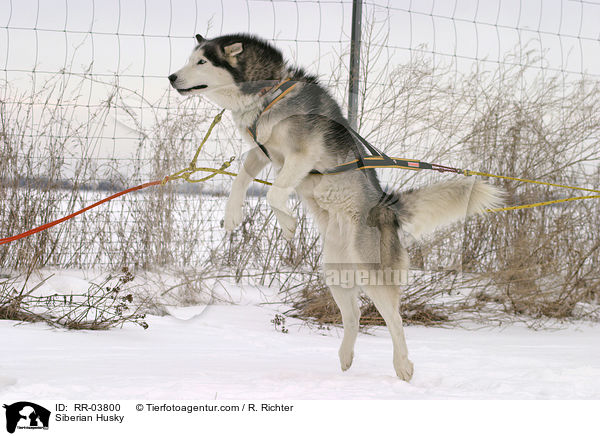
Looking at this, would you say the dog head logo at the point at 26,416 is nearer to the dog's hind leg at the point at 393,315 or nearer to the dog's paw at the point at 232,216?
the dog's paw at the point at 232,216

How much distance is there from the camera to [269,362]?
9.24 ft

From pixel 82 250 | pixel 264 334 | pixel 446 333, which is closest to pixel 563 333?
pixel 446 333

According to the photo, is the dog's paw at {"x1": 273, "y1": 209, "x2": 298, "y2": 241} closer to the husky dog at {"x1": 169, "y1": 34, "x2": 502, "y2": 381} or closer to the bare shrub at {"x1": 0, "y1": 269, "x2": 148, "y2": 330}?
the husky dog at {"x1": 169, "y1": 34, "x2": 502, "y2": 381}

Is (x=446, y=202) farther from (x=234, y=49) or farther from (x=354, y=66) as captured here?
(x=354, y=66)

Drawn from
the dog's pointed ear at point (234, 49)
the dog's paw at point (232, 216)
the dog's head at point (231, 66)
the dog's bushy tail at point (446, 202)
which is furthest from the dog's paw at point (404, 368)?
the dog's pointed ear at point (234, 49)

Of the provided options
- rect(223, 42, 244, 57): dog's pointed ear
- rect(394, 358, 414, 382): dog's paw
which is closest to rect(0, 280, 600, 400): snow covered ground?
rect(394, 358, 414, 382): dog's paw

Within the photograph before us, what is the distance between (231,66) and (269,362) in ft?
4.90

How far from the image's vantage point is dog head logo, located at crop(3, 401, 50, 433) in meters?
1.64

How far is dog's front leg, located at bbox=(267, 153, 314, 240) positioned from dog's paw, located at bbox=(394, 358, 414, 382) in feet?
2.32

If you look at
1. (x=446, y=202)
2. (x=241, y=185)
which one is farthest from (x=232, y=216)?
(x=446, y=202)

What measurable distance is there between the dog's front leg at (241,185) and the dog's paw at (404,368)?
0.87 meters

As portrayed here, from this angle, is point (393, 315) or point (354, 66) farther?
point (354, 66)

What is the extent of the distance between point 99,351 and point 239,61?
67.1 inches

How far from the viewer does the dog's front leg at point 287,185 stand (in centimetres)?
197
